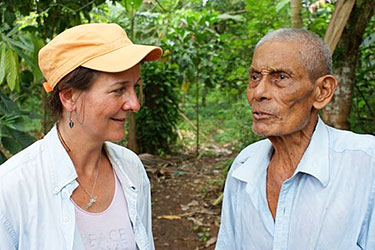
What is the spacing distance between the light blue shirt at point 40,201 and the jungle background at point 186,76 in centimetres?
35

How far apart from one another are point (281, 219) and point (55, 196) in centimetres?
90

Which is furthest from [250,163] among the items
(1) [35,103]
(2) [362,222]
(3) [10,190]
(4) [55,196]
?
(1) [35,103]

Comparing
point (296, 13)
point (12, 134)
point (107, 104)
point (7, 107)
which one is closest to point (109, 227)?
point (107, 104)

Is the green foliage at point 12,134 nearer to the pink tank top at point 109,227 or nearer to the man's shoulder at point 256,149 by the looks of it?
the pink tank top at point 109,227

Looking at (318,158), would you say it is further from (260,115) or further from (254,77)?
(254,77)

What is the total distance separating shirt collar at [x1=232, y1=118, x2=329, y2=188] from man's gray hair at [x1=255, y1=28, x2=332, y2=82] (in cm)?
22

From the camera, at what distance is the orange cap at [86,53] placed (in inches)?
56.2

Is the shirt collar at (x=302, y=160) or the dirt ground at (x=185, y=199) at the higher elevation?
the shirt collar at (x=302, y=160)

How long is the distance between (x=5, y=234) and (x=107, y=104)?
0.59m

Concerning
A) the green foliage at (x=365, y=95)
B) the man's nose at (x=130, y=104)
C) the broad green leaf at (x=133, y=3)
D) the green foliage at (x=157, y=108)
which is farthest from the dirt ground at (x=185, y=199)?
the man's nose at (x=130, y=104)

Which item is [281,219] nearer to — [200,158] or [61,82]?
[61,82]

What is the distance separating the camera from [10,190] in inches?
53.6

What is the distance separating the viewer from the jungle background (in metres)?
2.50

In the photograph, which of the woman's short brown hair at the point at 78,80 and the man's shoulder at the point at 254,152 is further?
the man's shoulder at the point at 254,152
